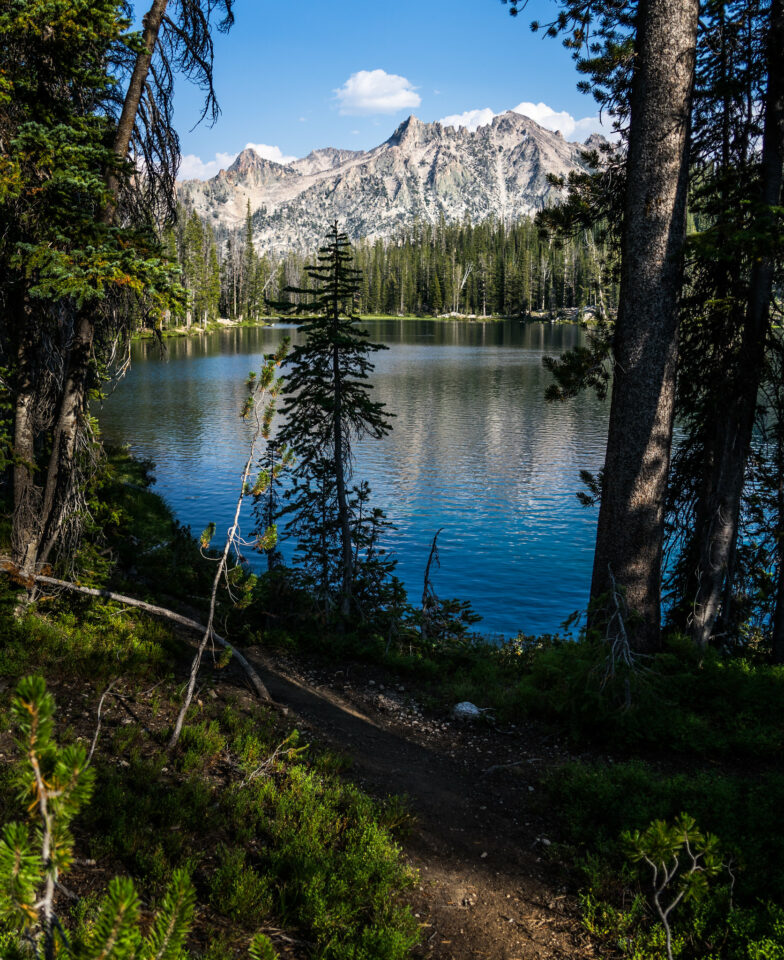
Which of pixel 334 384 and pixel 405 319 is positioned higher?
pixel 405 319

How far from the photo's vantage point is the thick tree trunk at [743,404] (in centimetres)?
765

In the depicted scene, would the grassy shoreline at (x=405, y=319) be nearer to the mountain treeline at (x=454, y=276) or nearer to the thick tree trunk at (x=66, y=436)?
the mountain treeline at (x=454, y=276)

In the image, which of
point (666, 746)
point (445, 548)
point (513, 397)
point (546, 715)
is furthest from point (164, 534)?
point (513, 397)

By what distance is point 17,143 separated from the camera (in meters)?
6.40

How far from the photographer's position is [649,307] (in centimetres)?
684

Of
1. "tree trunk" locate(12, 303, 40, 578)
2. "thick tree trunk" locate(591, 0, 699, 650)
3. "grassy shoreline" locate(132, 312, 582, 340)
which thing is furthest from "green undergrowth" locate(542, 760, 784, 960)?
"grassy shoreline" locate(132, 312, 582, 340)

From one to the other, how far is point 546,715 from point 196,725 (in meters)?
3.76

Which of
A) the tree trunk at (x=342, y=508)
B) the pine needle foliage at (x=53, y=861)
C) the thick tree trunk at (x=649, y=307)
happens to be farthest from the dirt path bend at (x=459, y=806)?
the pine needle foliage at (x=53, y=861)

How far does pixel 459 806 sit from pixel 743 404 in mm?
6196

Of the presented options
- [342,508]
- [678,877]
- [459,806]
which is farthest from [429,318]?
[678,877]

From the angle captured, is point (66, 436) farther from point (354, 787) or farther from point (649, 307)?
point (649, 307)

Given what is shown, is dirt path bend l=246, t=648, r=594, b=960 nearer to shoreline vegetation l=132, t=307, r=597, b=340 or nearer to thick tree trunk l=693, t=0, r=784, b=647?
thick tree trunk l=693, t=0, r=784, b=647

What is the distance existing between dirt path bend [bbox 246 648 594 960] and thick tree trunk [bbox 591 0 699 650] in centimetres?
224

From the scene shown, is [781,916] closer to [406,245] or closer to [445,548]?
[445,548]
